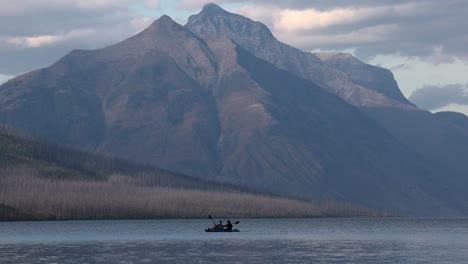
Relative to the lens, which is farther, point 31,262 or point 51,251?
point 51,251

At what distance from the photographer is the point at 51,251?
153 m

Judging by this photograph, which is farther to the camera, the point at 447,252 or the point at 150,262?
the point at 447,252

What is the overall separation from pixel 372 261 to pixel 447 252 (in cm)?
2358

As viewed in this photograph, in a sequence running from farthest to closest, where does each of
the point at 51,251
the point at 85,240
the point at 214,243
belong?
the point at 85,240, the point at 214,243, the point at 51,251

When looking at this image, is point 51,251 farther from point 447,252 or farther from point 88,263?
point 447,252

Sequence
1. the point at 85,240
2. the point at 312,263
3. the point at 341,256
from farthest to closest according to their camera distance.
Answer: the point at 85,240
the point at 341,256
the point at 312,263

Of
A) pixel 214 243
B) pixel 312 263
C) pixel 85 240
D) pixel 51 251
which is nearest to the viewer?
pixel 312 263

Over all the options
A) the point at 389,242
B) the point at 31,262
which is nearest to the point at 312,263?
the point at 31,262

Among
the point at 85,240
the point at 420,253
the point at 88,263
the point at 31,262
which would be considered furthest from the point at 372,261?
the point at 85,240

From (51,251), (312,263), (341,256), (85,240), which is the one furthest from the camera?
(85,240)

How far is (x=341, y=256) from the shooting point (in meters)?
139

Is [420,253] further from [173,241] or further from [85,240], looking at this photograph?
[85,240]

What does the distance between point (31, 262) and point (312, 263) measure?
37.4 m

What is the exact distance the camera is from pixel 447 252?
147 meters
